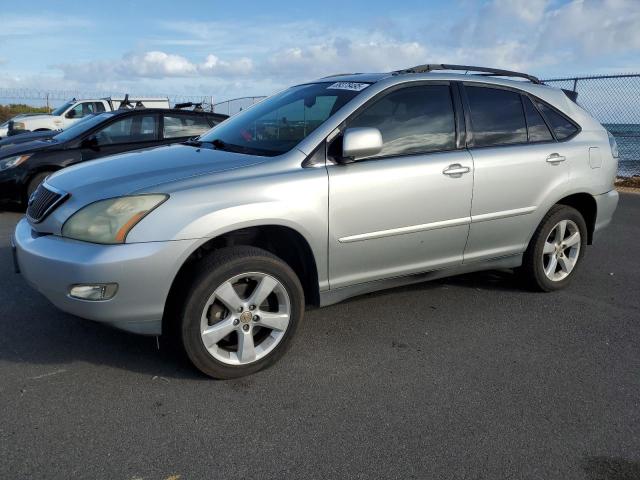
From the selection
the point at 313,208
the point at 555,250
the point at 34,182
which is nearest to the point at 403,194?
the point at 313,208

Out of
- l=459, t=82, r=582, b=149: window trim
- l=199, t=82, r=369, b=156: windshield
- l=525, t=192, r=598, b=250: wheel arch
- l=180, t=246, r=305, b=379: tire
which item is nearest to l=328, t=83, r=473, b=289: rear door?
l=459, t=82, r=582, b=149: window trim

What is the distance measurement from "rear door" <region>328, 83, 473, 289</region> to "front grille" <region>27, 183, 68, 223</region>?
1.57 metres

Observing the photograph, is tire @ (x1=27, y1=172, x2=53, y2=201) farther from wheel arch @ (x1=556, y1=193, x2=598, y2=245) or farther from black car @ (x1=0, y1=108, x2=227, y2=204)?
wheel arch @ (x1=556, y1=193, x2=598, y2=245)

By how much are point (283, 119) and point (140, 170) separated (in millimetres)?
1130

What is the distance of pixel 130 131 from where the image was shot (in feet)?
27.3

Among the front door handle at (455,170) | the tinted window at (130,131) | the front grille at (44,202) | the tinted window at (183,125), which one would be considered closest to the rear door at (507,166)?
the front door handle at (455,170)

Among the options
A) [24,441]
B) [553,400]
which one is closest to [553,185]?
[553,400]

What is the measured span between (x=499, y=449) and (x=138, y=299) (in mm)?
1894

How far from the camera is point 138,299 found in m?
2.93

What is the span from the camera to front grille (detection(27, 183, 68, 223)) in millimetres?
3256

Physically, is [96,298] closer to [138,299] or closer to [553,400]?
[138,299]

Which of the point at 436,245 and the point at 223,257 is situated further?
the point at 436,245

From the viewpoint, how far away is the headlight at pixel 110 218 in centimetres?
291

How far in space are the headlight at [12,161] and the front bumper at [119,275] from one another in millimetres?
5527
